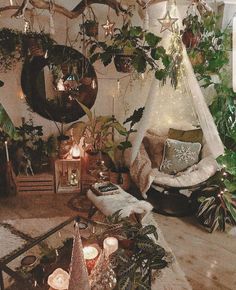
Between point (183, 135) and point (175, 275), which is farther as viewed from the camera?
point (183, 135)

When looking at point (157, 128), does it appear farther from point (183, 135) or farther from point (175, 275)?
point (175, 275)

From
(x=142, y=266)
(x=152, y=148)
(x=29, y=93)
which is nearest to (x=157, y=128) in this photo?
(x=152, y=148)

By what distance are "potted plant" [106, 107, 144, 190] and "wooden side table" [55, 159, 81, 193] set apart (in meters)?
0.46

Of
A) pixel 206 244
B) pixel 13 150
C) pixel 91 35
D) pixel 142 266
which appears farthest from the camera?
pixel 13 150

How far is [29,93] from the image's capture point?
387 cm

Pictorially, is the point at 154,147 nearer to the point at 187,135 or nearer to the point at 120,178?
the point at 187,135

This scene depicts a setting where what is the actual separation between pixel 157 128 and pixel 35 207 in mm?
1937

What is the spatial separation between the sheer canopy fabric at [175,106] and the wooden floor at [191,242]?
0.91 meters

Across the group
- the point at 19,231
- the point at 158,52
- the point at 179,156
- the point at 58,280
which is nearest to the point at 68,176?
the point at 19,231

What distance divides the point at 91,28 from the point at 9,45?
104 cm

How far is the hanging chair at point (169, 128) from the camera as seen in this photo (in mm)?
3299

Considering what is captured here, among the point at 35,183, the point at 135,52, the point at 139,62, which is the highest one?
the point at 135,52

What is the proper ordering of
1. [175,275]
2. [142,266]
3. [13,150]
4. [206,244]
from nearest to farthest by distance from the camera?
[142,266] → [175,275] → [206,244] → [13,150]

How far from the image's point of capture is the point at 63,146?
381cm
